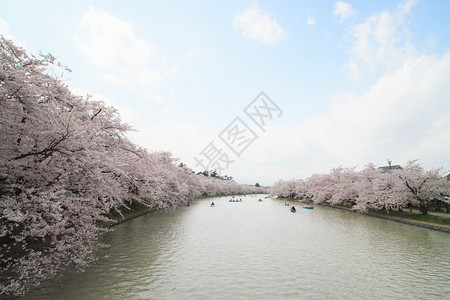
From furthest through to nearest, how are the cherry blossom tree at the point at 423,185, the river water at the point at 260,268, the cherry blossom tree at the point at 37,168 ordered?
the cherry blossom tree at the point at 423,185 < the river water at the point at 260,268 < the cherry blossom tree at the point at 37,168

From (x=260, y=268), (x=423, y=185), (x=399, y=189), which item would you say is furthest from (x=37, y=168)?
(x=423, y=185)

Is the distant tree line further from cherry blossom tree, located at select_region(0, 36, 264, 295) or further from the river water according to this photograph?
cherry blossom tree, located at select_region(0, 36, 264, 295)

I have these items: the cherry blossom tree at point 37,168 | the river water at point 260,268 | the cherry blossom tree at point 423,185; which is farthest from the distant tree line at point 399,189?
the cherry blossom tree at point 37,168

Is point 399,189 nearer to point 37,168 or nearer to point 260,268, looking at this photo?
point 260,268

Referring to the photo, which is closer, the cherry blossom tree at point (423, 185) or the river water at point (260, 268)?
the river water at point (260, 268)

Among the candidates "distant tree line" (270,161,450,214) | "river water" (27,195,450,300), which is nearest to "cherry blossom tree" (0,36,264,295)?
"river water" (27,195,450,300)

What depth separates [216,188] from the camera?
89.7m

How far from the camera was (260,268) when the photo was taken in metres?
11.8

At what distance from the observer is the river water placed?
9.08m

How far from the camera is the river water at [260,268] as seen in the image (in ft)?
29.8

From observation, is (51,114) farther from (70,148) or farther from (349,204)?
(349,204)

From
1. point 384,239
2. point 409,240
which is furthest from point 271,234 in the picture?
point 409,240

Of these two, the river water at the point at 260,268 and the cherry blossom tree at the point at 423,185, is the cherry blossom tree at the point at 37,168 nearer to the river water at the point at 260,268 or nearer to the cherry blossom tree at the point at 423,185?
the river water at the point at 260,268

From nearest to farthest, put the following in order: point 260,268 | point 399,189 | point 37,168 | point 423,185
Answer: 1. point 37,168
2. point 260,268
3. point 423,185
4. point 399,189
